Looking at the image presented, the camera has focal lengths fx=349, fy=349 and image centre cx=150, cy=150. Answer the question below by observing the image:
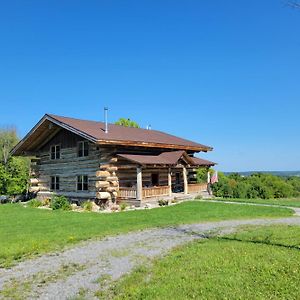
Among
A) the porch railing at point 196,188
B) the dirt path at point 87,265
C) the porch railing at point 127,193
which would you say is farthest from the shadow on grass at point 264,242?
the porch railing at point 196,188

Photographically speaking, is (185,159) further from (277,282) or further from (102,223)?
(277,282)

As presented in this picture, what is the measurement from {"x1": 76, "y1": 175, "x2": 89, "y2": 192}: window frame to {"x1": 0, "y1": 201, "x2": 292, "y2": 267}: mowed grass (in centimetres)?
743

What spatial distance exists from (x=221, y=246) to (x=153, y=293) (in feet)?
13.2

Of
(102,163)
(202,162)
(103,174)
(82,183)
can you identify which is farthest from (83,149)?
(202,162)

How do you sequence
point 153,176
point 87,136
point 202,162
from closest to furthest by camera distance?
point 87,136 → point 153,176 → point 202,162

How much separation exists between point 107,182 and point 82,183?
137 inches

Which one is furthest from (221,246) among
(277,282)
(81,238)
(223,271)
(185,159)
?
(185,159)

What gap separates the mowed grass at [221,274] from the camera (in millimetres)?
6336

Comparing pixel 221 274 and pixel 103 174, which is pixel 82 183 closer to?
pixel 103 174

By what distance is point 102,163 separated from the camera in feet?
77.9

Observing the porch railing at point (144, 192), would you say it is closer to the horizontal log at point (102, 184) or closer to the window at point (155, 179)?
the horizontal log at point (102, 184)

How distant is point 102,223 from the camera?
16.1m

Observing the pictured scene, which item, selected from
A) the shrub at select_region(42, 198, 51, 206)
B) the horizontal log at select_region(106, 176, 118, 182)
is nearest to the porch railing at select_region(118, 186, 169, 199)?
the horizontal log at select_region(106, 176, 118, 182)

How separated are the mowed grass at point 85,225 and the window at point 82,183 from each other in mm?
7518
